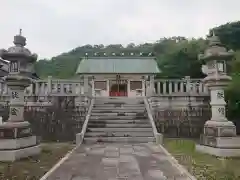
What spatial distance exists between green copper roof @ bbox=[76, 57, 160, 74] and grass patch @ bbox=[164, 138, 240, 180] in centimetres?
1439

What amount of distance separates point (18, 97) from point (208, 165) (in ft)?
20.8

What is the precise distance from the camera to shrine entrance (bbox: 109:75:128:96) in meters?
22.7

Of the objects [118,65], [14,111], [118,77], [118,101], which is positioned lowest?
[14,111]

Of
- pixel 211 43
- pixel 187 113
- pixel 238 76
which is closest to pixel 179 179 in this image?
pixel 211 43

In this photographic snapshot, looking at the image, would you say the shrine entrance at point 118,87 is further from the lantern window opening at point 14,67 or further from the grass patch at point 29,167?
the grass patch at point 29,167

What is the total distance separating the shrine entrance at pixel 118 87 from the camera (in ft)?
74.3

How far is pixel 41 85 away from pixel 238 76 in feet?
34.6

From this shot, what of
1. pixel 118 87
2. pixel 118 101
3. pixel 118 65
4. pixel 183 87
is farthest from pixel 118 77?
pixel 183 87

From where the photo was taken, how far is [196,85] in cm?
1422

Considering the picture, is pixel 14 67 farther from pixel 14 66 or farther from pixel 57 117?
pixel 57 117

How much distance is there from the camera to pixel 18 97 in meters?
8.60

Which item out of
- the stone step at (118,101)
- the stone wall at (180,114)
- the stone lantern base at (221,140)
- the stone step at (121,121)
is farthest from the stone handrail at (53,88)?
the stone lantern base at (221,140)

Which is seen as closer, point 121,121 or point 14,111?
point 14,111

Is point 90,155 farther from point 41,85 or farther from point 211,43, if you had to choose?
point 41,85
